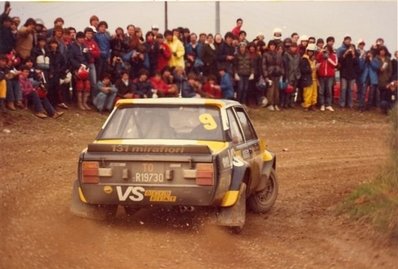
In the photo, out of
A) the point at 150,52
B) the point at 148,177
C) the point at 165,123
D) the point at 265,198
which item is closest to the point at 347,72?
the point at 150,52

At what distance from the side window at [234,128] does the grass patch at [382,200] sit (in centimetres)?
159

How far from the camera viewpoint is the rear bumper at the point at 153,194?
23.3 feet

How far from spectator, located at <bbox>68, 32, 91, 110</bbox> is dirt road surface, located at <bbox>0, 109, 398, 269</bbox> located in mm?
1633

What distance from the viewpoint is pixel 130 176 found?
719 centimetres

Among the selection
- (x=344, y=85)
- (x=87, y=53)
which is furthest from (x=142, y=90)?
(x=344, y=85)

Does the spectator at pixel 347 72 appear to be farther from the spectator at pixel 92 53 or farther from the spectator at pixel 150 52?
the spectator at pixel 92 53

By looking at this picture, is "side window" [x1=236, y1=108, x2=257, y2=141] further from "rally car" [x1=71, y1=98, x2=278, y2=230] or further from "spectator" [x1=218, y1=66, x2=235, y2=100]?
"spectator" [x1=218, y1=66, x2=235, y2=100]

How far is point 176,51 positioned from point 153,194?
30.3 feet

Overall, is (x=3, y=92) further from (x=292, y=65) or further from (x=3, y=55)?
(x=292, y=65)

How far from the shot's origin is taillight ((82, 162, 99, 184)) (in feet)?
23.8

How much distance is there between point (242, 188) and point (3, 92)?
6.87 metres

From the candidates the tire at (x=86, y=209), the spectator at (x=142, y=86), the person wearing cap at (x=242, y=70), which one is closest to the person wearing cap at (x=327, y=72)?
the person wearing cap at (x=242, y=70)

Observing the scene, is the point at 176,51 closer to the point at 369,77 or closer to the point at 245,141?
the point at 369,77

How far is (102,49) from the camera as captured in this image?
15.0 m
